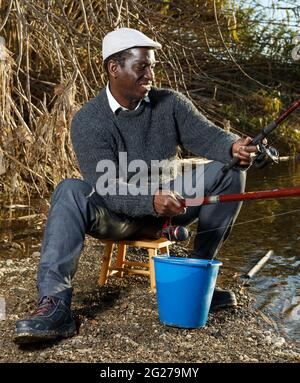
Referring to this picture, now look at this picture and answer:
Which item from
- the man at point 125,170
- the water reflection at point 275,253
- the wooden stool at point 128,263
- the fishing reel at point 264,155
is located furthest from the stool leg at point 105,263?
the fishing reel at point 264,155

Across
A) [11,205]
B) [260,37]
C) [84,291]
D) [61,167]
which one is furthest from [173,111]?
[260,37]

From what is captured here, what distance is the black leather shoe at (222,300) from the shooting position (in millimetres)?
3305

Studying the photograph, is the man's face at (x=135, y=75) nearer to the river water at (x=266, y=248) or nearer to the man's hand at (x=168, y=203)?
the man's hand at (x=168, y=203)

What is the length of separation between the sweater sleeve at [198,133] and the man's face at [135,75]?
210mm

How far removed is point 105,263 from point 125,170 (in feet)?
1.77

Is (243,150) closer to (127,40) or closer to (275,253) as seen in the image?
(127,40)

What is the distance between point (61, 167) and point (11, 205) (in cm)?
106

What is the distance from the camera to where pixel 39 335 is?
274 centimetres

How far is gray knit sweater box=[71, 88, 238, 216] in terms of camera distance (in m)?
3.26

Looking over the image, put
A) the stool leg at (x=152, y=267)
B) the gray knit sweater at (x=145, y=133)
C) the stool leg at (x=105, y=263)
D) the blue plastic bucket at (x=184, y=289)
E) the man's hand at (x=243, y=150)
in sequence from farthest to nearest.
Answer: the stool leg at (x=105, y=263) → the stool leg at (x=152, y=267) → the gray knit sweater at (x=145, y=133) → the man's hand at (x=243, y=150) → the blue plastic bucket at (x=184, y=289)

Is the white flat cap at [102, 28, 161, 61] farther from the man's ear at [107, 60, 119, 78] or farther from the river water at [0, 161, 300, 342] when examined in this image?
the river water at [0, 161, 300, 342]

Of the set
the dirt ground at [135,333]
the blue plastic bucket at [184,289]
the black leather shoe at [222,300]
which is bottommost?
the dirt ground at [135,333]

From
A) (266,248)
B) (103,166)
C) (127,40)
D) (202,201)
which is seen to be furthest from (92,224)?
(266,248)

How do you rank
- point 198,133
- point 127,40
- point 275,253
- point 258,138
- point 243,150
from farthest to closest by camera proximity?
1. point 275,253
2. point 198,133
3. point 127,40
4. point 243,150
5. point 258,138
